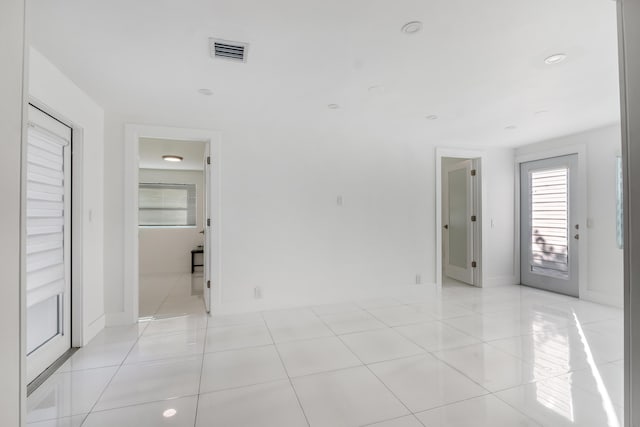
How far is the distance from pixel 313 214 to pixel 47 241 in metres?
2.61

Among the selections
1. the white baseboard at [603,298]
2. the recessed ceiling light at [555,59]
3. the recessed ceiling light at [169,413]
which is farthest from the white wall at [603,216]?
the recessed ceiling light at [169,413]

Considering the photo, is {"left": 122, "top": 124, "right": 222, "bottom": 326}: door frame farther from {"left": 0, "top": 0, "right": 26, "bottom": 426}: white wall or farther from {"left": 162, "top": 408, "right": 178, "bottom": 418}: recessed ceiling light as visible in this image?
{"left": 0, "top": 0, "right": 26, "bottom": 426}: white wall

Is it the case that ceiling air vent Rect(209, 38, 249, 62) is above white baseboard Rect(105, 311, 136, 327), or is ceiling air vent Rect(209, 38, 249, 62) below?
above

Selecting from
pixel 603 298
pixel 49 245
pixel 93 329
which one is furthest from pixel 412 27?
pixel 603 298

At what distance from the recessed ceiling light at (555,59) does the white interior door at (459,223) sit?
2923mm

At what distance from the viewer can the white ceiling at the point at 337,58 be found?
1.69 metres

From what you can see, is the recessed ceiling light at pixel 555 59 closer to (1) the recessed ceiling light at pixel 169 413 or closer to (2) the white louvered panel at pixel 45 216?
(1) the recessed ceiling light at pixel 169 413

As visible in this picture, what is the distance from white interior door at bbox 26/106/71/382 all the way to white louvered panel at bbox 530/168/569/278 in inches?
237

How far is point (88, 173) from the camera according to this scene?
9.37ft

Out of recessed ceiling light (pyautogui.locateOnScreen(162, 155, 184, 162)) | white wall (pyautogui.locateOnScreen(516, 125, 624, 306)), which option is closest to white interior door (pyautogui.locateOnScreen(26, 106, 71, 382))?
recessed ceiling light (pyautogui.locateOnScreen(162, 155, 184, 162))

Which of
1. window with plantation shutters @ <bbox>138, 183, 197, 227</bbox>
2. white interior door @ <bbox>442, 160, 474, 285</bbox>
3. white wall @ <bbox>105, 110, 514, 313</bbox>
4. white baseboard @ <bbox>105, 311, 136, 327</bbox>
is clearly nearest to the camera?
white baseboard @ <bbox>105, 311, 136, 327</bbox>

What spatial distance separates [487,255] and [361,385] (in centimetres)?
378

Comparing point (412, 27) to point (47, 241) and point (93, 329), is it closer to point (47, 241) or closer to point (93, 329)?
point (47, 241)

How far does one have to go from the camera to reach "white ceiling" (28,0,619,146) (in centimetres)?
169
